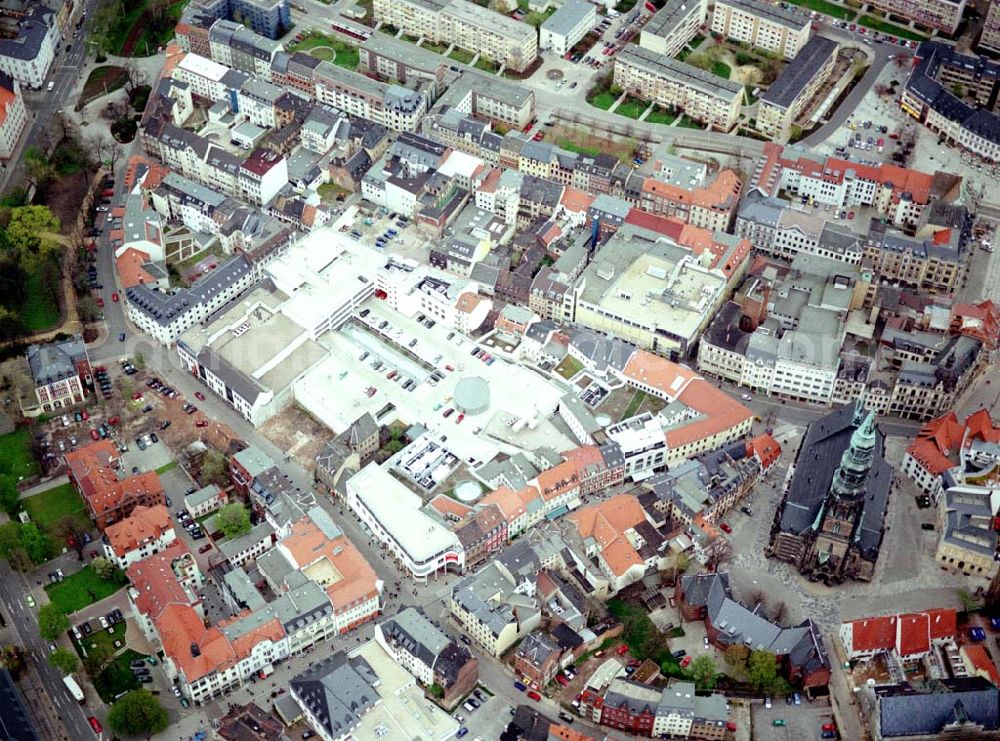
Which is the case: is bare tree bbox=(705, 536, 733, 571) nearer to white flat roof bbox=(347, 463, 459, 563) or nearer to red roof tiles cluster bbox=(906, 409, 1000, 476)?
red roof tiles cluster bbox=(906, 409, 1000, 476)

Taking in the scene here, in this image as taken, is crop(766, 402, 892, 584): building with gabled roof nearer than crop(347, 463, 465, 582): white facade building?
Yes

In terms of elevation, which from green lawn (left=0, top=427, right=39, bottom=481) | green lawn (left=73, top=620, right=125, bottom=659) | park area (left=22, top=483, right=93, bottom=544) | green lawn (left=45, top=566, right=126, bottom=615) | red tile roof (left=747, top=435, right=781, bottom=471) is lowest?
green lawn (left=73, top=620, right=125, bottom=659)

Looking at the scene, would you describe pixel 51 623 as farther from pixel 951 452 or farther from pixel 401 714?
pixel 951 452

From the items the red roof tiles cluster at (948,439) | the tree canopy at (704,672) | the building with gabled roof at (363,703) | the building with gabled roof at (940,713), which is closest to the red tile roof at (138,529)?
the building with gabled roof at (363,703)

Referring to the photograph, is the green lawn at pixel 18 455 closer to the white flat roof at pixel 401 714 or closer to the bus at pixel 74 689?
the bus at pixel 74 689

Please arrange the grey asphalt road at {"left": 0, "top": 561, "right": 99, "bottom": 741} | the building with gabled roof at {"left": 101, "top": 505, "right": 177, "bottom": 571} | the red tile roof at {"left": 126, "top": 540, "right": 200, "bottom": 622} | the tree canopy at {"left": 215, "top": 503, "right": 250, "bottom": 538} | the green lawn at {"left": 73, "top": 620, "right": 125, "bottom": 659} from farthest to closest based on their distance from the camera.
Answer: the tree canopy at {"left": 215, "top": 503, "right": 250, "bottom": 538} < the building with gabled roof at {"left": 101, "top": 505, "right": 177, "bottom": 571} < the green lawn at {"left": 73, "top": 620, "right": 125, "bottom": 659} < the red tile roof at {"left": 126, "top": 540, "right": 200, "bottom": 622} < the grey asphalt road at {"left": 0, "top": 561, "right": 99, "bottom": 741}

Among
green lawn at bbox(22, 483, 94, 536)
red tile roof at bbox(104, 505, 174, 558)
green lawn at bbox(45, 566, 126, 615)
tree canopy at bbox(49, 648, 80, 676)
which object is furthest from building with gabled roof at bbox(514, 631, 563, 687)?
green lawn at bbox(22, 483, 94, 536)

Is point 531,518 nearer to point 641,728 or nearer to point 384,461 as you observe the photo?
point 384,461
